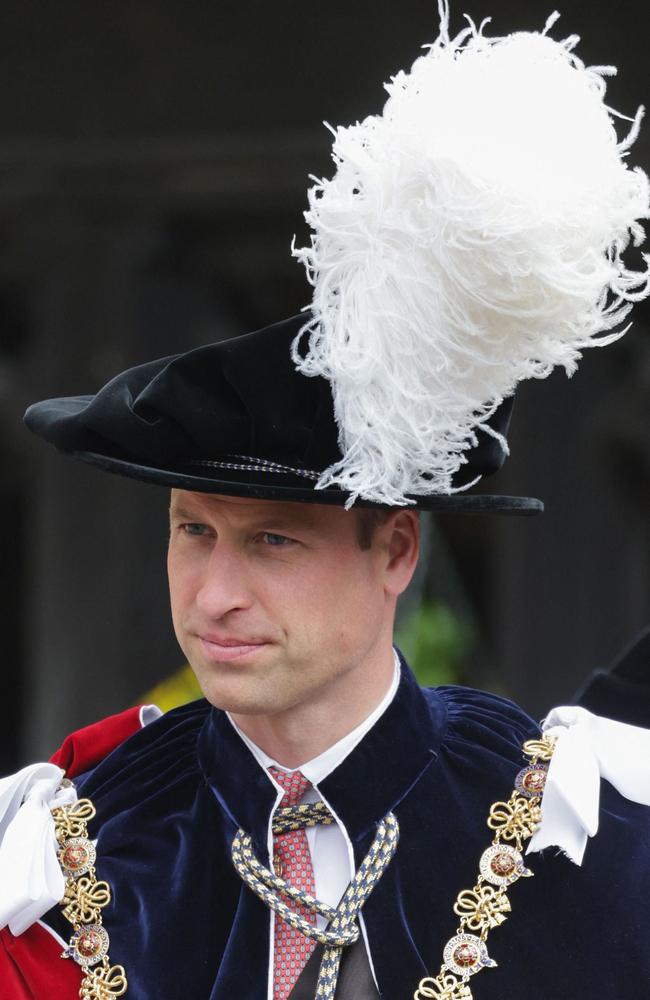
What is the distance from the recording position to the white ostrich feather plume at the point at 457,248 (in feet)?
5.89

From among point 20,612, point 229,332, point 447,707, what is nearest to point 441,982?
point 447,707

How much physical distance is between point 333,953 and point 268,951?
0.08 meters

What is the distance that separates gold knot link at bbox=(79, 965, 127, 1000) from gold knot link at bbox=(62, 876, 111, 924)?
70mm

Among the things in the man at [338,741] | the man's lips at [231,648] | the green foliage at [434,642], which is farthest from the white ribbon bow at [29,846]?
the green foliage at [434,642]

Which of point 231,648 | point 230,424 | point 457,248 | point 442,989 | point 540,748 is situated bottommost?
point 442,989

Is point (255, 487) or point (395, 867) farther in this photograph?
point (395, 867)

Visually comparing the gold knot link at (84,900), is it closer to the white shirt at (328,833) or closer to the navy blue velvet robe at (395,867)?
the navy blue velvet robe at (395,867)

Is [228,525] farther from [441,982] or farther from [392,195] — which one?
[441,982]

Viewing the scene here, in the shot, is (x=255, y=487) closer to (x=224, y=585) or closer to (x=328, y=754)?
(x=224, y=585)

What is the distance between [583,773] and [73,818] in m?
0.68

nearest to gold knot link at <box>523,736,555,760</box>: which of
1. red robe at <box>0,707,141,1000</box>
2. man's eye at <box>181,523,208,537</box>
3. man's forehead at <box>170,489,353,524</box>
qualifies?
man's forehead at <box>170,489,353,524</box>

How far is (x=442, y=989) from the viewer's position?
191cm

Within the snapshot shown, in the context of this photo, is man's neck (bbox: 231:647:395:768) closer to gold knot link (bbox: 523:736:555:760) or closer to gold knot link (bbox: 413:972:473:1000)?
gold knot link (bbox: 523:736:555:760)

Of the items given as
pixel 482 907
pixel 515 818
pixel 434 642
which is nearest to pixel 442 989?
pixel 482 907
